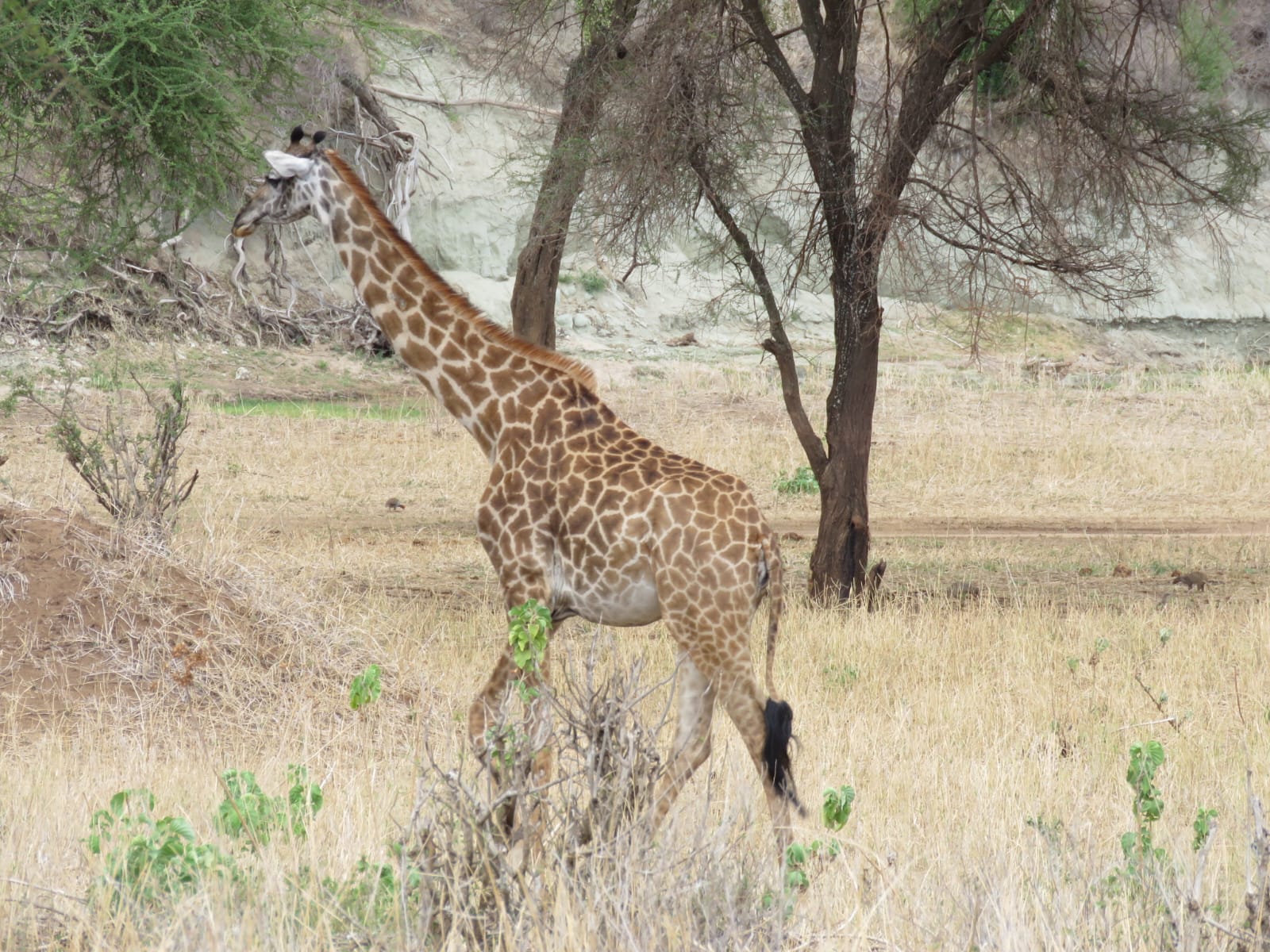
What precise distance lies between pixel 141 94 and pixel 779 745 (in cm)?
587

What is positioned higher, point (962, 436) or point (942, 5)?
point (942, 5)

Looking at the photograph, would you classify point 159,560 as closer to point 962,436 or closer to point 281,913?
point 281,913

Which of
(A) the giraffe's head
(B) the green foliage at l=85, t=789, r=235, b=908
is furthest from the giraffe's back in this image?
(B) the green foliage at l=85, t=789, r=235, b=908

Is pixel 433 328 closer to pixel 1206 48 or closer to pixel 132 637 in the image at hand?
pixel 132 637

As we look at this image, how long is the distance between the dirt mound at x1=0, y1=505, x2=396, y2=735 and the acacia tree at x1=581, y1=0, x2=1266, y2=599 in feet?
12.8

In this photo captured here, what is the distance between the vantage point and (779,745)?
17.8 ft

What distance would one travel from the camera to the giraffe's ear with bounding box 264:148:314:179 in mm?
7004

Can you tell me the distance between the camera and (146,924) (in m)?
3.98

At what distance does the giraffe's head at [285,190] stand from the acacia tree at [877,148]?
9.96 ft

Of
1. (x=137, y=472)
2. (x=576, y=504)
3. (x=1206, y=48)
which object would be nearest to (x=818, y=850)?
(x=576, y=504)

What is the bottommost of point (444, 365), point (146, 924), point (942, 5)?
point (146, 924)

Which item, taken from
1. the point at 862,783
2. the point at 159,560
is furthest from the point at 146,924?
the point at 159,560

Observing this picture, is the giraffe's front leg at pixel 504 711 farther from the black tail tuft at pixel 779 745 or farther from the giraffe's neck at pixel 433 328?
the black tail tuft at pixel 779 745

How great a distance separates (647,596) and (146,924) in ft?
8.71
